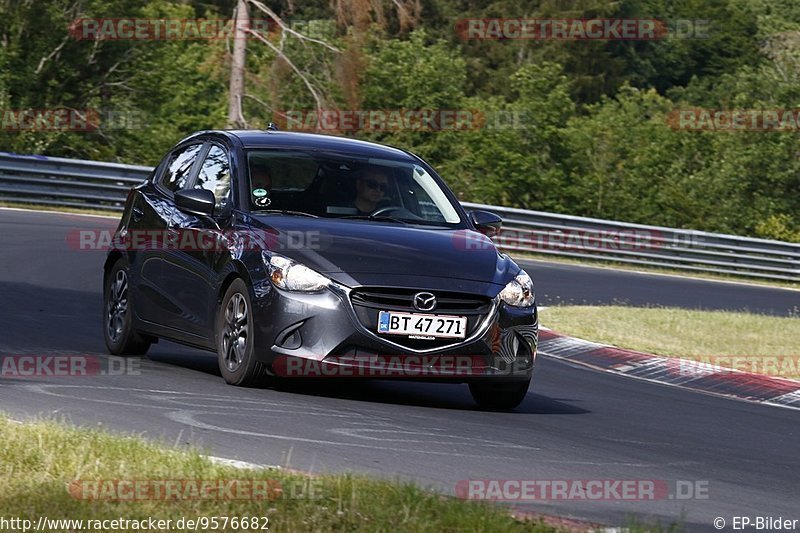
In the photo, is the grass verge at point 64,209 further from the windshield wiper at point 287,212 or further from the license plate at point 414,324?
the license plate at point 414,324

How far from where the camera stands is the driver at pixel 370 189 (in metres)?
10.1

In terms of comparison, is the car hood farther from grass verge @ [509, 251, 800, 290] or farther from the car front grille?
grass verge @ [509, 251, 800, 290]

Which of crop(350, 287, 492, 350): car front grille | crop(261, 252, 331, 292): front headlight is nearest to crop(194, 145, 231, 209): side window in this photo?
crop(261, 252, 331, 292): front headlight

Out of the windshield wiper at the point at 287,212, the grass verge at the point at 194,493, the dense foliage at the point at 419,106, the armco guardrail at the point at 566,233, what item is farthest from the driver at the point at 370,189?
the dense foliage at the point at 419,106

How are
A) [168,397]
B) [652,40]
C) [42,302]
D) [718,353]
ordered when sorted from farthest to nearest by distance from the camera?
[652,40] → [718,353] → [42,302] → [168,397]

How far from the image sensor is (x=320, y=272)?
9031 millimetres

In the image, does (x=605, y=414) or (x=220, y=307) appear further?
(x=605, y=414)

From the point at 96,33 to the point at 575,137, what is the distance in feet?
56.4

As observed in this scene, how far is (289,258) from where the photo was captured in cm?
912

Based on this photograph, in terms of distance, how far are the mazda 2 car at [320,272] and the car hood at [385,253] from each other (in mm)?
12

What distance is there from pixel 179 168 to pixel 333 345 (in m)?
2.76

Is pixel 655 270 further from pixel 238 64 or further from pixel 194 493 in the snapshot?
pixel 194 493

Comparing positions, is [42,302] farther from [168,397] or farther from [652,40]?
[652,40]

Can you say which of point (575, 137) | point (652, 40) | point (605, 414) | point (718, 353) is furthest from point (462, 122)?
point (652, 40)
